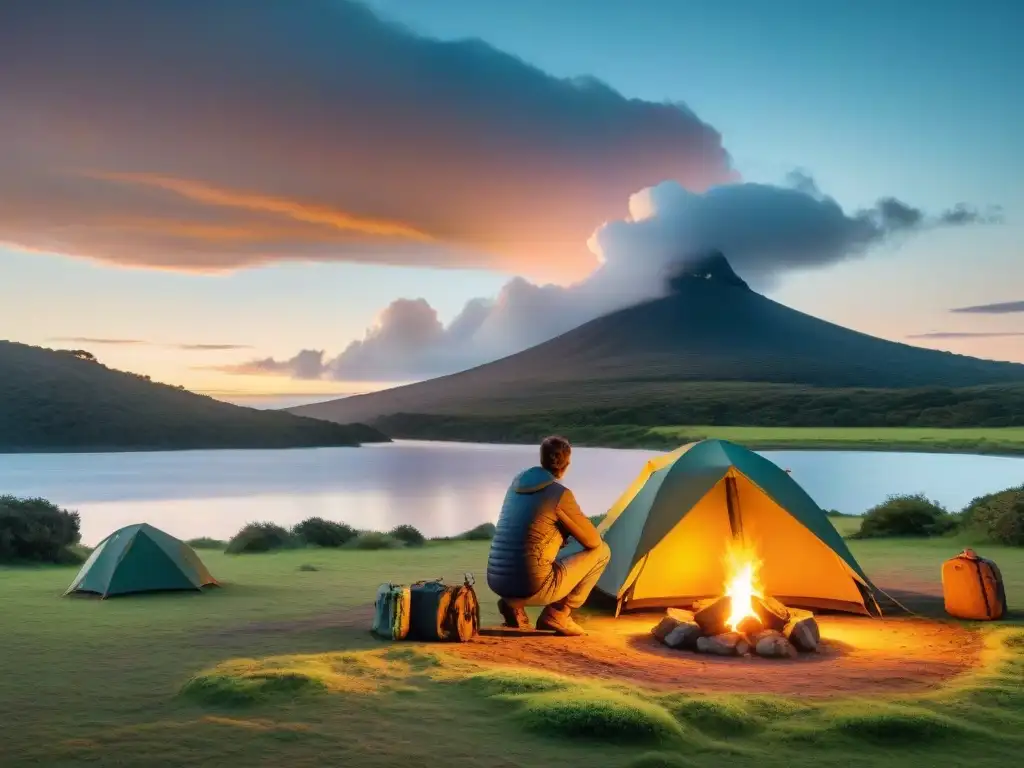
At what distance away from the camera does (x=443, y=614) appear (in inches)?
376

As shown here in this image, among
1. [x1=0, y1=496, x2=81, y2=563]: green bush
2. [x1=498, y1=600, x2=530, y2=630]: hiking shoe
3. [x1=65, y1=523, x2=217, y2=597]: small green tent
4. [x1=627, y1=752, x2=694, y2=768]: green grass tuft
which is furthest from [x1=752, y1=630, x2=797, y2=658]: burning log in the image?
[x1=0, y1=496, x2=81, y2=563]: green bush

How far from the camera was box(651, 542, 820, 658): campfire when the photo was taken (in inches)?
366

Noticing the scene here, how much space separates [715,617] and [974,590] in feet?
10.5

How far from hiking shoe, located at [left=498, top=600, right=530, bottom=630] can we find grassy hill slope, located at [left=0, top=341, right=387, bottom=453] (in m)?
53.9

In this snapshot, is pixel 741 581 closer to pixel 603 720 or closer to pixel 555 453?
pixel 555 453

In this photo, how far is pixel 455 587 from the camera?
9.75 metres

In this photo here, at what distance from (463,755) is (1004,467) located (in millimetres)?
57246

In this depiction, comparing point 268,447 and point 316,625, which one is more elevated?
point 268,447

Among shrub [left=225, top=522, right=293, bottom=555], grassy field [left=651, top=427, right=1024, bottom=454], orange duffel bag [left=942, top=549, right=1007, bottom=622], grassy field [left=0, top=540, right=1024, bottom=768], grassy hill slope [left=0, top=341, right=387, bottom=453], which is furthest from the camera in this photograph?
grassy field [left=651, top=427, right=1024, bottom=454]

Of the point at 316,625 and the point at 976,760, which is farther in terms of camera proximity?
the point at 316,625

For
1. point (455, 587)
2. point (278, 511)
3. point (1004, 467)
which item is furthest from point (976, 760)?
point (1004, 467)

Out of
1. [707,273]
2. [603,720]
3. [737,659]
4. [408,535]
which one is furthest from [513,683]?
[707,273]

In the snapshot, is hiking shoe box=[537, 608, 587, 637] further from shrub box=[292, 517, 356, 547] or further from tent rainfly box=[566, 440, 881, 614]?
shrub box=[292, 517, 356, 547]

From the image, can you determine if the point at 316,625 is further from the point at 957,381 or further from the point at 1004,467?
the point at 957,381
